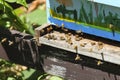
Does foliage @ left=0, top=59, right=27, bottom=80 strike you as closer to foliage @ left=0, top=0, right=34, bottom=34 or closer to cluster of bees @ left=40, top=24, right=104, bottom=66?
foliage @ left=0, top=0, right=34, bottom=34

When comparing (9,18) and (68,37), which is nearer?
(68,37)

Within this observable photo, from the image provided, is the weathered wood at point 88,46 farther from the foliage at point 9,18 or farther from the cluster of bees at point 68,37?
the foliage at point 9,18

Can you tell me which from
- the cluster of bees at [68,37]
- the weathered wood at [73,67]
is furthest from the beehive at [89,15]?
the weathered wood at [73,67]

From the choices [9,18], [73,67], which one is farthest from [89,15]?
[9,18]

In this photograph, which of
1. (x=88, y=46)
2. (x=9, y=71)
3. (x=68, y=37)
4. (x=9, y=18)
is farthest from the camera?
(x=9, y=71)

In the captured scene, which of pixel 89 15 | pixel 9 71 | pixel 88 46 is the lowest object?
pixel 9 71

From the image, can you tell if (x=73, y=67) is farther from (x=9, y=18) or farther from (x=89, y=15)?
(x=9, y=18)

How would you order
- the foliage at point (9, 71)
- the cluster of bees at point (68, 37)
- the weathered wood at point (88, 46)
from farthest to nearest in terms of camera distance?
1. the foliage at point (9, 71)
2. the cluster of bees at point (68, 37)
3. the weathered wood at point (88, 46)

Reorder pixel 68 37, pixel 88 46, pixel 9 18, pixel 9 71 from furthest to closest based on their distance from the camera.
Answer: pixel 9 71 < pixel 9 18 < pixel 68 37 < pixel 88 46

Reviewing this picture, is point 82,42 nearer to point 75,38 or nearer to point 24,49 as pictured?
point 75,38

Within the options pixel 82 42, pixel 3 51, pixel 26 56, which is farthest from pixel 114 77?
pixel 3 51

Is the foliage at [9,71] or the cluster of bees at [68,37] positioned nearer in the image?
the cluster of bees at [68,37]
